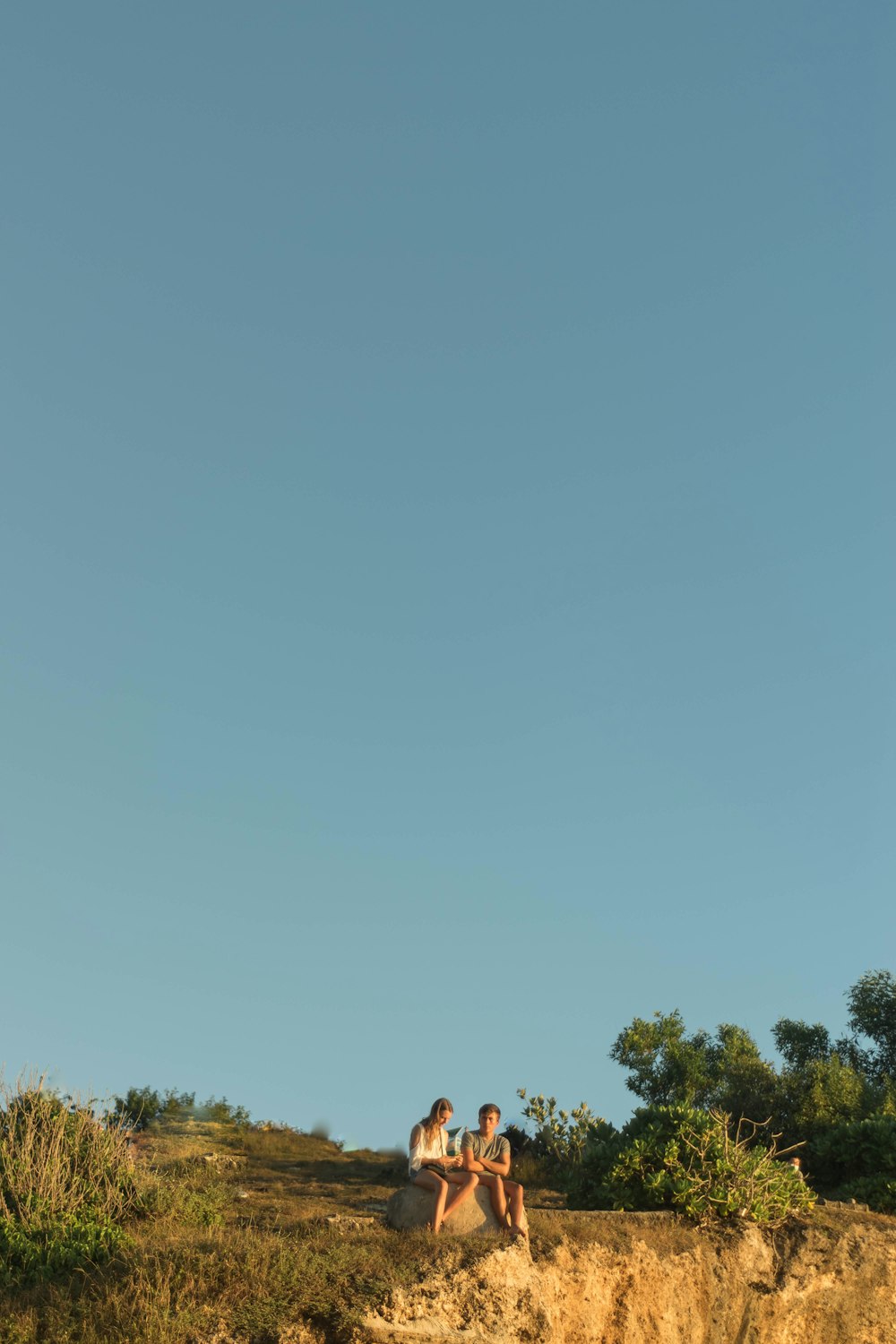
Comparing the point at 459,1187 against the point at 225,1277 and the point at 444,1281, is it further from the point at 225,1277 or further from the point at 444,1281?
the point at 225,1277

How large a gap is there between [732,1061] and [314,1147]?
12.2 m

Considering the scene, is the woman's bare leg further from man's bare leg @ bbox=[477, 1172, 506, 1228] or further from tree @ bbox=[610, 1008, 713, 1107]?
tree @ bbox=[610, 1008, 713, 1107]

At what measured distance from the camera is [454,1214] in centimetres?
1228

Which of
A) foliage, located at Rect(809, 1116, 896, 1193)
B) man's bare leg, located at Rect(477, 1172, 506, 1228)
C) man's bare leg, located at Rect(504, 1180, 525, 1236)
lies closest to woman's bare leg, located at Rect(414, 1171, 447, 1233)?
man's bare leg, located at Rect(477, 1172, 506, 1228)

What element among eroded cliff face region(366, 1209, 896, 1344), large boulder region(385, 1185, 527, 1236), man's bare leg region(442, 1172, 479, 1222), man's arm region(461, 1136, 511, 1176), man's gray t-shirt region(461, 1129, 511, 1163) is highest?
man's gray t-shirt region(461, 1129, 511, 1163)

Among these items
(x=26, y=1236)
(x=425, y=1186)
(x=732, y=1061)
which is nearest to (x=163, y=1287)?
(x=425, y=1186)

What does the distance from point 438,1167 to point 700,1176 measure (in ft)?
15.1

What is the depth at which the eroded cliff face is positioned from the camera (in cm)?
1098

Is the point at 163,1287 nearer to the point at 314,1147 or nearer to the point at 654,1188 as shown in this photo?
the point at 654,1188

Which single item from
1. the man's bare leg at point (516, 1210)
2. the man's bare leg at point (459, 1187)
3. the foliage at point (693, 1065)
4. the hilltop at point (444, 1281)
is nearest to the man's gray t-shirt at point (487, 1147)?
the man's bare leg at point (459, 1187)

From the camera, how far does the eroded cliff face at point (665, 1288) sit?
11.0 m

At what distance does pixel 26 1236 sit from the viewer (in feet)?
43.6

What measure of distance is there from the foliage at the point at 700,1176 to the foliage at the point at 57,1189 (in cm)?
694

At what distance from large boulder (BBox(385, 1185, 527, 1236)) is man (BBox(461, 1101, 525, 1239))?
98 millimetres
